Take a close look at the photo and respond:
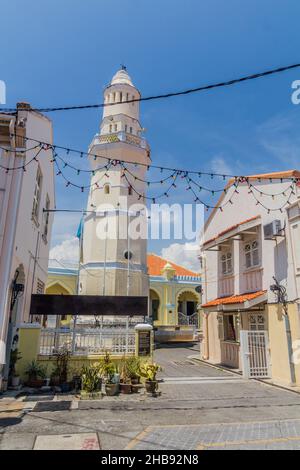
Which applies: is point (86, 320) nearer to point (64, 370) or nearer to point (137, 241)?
point (137, 241)

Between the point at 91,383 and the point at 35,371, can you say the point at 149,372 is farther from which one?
the point at 35,371

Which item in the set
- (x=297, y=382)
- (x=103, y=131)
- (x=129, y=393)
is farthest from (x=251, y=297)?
(x=103, y=131)

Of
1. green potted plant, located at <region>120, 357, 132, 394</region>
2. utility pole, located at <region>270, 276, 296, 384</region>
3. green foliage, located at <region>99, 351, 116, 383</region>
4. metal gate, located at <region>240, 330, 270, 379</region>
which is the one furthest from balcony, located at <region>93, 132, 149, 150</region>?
green foliage, located at <region>99, 351, 116, 383</region>

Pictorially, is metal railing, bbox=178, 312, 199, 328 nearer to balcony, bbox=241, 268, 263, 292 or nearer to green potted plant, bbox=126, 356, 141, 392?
balcony, bbox=241, 268, 263, 292

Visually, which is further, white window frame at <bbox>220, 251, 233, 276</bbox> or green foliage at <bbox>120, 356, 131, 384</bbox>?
white window frame at <bbox>220, 251, 233, 276</bbox>

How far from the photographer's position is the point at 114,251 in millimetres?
24438

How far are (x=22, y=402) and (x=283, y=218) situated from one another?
1049cm

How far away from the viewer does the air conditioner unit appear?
1213cm

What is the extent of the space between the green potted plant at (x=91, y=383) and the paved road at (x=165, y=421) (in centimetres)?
43

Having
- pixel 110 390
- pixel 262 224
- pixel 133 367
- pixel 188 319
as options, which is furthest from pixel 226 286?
pixel 188 319

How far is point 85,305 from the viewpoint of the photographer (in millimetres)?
11703

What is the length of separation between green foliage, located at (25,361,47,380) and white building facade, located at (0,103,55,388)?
801 millimetres

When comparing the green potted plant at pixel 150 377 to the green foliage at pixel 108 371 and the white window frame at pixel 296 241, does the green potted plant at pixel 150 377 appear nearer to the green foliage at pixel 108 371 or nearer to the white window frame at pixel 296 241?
the green foliage at pixel 108 371

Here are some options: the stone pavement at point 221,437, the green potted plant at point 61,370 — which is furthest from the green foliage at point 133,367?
the stone pavement at point 221,437
